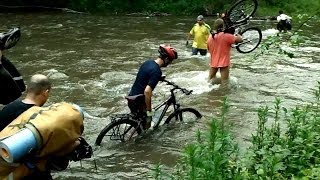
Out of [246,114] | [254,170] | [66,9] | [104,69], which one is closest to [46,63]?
[104,69]

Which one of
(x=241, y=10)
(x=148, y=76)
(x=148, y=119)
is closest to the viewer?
(x=148, y=76)

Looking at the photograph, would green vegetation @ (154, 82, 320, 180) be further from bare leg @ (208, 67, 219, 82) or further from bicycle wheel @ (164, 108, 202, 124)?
bare leg @ (208, 67, 219, 82)

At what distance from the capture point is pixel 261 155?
17.6ft

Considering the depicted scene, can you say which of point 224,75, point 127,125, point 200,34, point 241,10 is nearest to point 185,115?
point 127,125

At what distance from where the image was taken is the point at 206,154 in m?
4.91

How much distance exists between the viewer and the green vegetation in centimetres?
462

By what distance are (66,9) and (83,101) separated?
25.6m

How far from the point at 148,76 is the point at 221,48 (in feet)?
14.5

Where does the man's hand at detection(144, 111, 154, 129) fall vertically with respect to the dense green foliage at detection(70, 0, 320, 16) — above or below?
above

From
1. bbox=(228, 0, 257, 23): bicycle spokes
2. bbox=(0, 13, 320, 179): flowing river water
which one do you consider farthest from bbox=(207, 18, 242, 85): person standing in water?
bbox=(228, 0, 257, 23): bicycle spokes

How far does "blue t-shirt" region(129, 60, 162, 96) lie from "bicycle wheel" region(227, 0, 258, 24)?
6.71 meters

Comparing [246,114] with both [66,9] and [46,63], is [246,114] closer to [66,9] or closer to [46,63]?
[46,63]

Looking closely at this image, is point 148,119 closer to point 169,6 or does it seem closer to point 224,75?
point 224,75

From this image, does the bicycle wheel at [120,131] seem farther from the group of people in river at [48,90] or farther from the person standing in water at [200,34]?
the person standing in water at [200,34]
